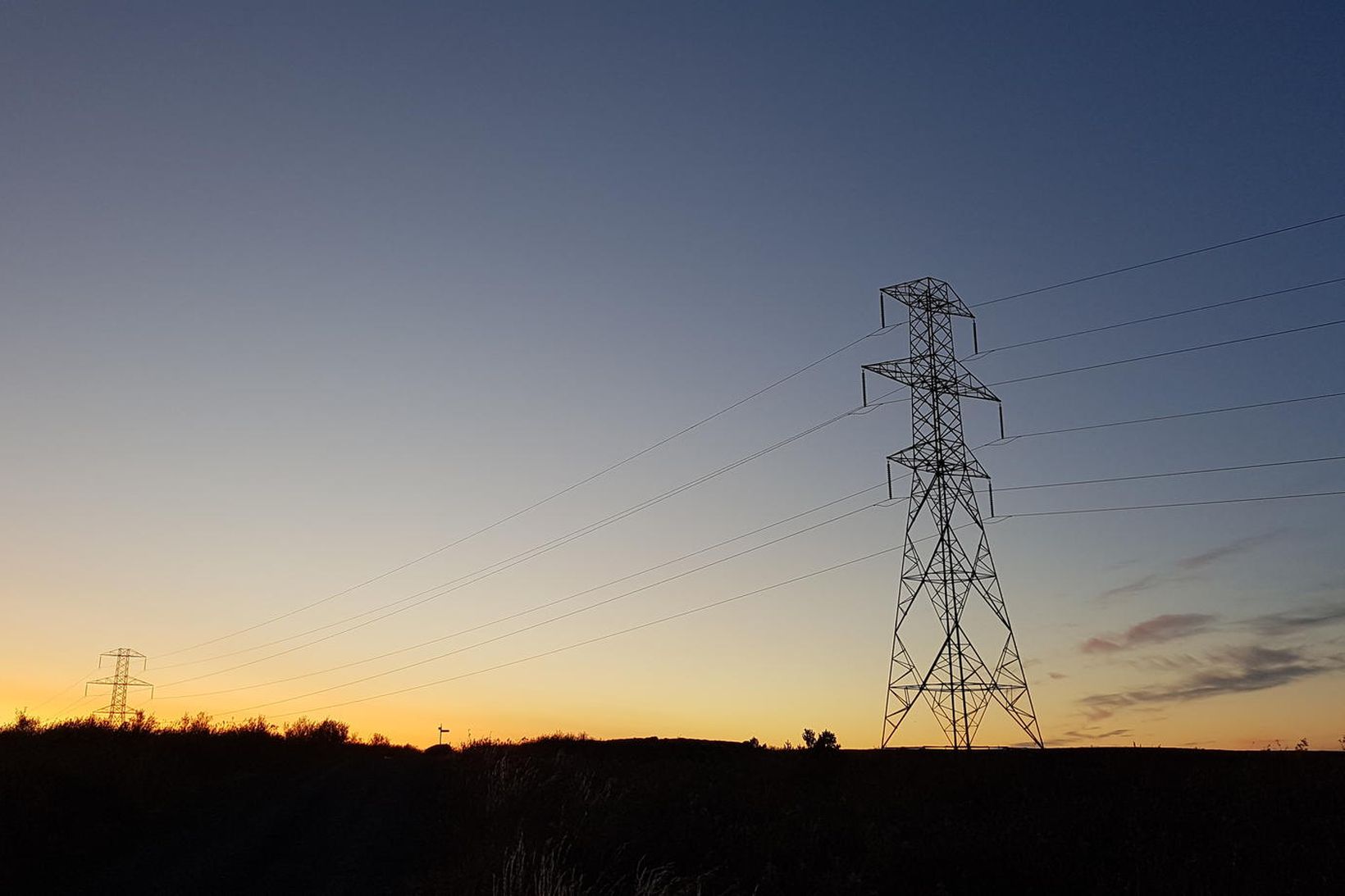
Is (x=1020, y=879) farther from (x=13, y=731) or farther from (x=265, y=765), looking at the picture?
(x=13, y=731)

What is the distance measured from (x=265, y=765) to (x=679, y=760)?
44.6 feet

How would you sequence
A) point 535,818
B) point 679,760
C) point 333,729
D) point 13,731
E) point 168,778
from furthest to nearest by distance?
point 333,729 < point 679,760 < point 13,731 < point 168,778 < point 535,818

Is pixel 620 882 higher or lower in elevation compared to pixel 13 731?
lower

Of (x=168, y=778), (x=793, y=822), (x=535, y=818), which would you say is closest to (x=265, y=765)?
(x=168, y=778)

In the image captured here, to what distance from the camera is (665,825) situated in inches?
798

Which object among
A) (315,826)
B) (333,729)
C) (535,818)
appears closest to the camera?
(535,818)

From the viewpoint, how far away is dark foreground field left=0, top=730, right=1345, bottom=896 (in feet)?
54.7

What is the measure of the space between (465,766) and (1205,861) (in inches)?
786

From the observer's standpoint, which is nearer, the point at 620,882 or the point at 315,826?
the point at 620,882

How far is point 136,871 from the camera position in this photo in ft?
56.4

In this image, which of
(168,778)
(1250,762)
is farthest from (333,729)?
(1250,762)

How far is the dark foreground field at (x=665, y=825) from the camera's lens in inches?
657

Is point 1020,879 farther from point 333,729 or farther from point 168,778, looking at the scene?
point 333,729

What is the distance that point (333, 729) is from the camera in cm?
4034
